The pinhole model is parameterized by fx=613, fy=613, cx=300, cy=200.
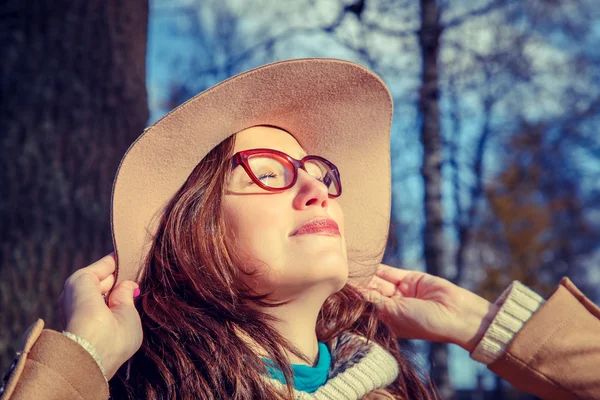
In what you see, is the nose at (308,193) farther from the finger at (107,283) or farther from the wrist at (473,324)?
the wrist at (473,324)

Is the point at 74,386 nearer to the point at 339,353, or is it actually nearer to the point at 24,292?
the point at 339,353

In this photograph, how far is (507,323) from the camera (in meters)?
2.39

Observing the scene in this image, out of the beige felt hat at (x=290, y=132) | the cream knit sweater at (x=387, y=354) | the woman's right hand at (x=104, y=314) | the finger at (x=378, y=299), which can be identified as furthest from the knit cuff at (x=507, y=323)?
the woman's right hand at (x=104, y=314)

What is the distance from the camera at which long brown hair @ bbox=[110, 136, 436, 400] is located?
1.84 m

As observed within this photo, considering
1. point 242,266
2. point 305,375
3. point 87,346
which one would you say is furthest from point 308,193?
point 87,346

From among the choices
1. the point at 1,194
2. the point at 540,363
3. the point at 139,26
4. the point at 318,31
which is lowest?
the point at 540,363

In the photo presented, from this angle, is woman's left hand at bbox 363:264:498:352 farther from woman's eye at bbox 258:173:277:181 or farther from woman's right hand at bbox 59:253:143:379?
woman's right hand at bbox 59:253:143:379

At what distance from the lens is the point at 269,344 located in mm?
1965

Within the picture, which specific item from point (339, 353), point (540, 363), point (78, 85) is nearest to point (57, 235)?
point (78, 85)

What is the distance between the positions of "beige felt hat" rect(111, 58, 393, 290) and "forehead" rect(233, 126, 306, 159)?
30mm

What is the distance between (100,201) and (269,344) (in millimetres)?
1409

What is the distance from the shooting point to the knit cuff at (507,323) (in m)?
2.38

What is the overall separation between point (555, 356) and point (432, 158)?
2.43m

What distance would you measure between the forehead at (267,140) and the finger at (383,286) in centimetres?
72
